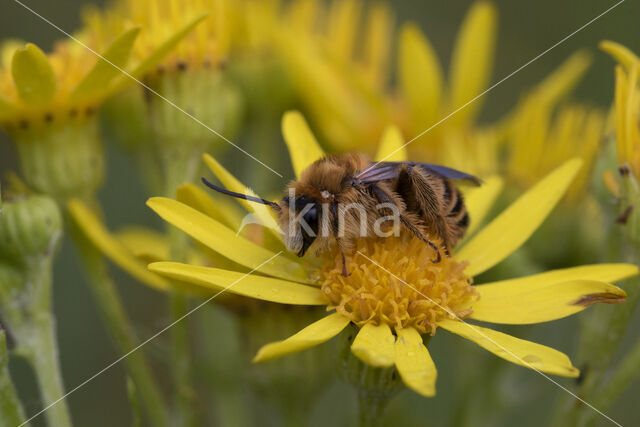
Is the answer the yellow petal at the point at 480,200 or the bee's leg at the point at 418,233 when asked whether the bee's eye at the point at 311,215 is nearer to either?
the bee's leg at the point at 418,233

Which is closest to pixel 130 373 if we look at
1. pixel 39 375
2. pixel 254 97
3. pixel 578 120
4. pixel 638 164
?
pixel 39 375

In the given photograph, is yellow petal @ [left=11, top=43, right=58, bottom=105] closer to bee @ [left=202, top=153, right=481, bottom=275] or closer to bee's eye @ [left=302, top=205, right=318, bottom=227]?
bee @ [left=202, top=153, right=481, bottom=275]

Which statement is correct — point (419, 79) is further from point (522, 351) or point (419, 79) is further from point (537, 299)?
point (522, 351)

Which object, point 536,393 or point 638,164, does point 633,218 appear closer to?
point 638,164

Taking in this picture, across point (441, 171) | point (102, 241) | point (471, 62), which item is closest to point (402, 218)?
point (441, 171)

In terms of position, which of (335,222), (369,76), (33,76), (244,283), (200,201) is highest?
(33,76)

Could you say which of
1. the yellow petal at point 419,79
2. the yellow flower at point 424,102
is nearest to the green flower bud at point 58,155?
the yellow flower at point 424,102

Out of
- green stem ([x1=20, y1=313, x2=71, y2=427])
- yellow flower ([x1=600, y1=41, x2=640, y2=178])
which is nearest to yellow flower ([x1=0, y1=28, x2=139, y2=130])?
green stem ([x1=20, y1=313, x2=71, y2=427])
